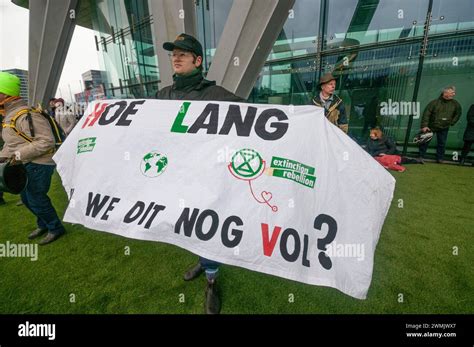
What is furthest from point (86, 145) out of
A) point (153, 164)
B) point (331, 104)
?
point (331, 104)

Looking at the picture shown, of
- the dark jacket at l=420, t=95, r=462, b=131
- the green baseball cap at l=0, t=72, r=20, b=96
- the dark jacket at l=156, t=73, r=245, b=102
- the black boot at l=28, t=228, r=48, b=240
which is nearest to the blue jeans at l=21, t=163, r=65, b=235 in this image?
the black boot at l=28, t=228, r=48, b=240

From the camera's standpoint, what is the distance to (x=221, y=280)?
96.3 inches

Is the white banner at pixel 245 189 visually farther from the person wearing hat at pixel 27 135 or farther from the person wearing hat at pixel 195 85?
the person wearing hat at pixel 27 135

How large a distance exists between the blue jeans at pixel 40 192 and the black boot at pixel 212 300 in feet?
7.78

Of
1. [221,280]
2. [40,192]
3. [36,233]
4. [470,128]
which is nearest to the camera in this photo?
[221,280]

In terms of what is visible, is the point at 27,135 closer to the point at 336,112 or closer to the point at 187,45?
the point at 187,45

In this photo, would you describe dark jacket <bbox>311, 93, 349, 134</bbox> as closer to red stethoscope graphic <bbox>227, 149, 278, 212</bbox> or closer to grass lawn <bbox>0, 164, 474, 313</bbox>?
grass lawn <bbox>0, 164, 474, 313</bbox>

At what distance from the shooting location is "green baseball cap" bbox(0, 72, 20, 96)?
250 centimetres

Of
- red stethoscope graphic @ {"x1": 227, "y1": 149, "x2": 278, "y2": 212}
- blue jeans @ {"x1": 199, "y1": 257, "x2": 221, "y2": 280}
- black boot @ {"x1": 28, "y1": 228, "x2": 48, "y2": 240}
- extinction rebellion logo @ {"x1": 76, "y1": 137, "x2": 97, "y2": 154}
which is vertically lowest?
black boot @ {"x1": 28, "y1": 228, "x2": 48, "y2": 240}

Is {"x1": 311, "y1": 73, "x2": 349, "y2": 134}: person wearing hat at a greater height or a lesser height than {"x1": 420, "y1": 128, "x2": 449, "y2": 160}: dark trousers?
greater

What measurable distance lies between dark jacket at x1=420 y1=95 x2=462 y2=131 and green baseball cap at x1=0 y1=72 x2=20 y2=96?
322 inches

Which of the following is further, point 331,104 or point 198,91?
point 331,104

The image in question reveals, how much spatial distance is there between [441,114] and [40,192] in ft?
27.4

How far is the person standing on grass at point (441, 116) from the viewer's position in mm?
6000
